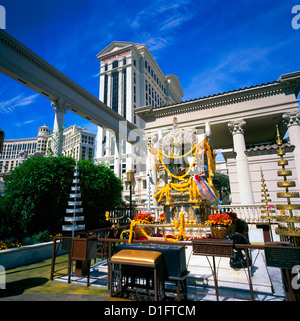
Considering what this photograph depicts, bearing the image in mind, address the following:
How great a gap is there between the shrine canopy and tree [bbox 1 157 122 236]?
25.9 feet

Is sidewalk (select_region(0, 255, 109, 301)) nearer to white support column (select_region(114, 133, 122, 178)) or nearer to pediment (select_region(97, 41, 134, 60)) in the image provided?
white support column (select_region(114, 133, 122, 178))

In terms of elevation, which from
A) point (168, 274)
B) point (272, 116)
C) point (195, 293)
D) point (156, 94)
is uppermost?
point (156, 94)

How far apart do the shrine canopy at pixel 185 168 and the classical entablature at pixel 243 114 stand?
5.32m

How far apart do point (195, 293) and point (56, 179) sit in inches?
469

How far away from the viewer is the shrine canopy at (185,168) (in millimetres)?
8953

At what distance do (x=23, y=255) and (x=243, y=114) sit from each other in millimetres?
19380

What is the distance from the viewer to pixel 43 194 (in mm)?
12625

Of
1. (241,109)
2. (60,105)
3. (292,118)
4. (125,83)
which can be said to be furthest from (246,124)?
(125,83)

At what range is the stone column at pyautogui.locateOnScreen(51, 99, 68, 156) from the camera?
18547 mm

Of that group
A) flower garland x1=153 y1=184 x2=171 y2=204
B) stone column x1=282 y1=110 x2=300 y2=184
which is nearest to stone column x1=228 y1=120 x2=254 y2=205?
stone column x1=282 y1=110 x2=300 y2=184

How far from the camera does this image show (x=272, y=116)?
54.4 ft

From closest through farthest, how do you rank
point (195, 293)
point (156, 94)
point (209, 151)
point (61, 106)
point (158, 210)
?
point (195, 293), point (209, 151), point (158, 210), point (61, 106), point (156, 94)
